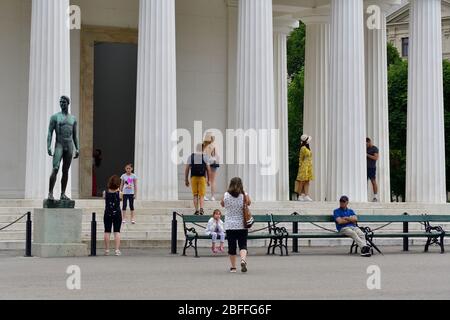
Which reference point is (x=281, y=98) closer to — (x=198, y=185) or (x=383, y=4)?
(x=383, y=4)

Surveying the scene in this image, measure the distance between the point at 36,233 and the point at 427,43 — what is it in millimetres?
20855

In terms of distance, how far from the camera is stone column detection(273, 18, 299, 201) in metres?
50.5

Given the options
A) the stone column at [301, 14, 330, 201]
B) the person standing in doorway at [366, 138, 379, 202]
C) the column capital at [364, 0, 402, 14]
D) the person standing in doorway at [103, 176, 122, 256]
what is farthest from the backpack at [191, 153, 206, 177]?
the column capital at [364, 0, 402, 14]

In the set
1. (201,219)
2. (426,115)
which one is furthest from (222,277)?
(426,115)

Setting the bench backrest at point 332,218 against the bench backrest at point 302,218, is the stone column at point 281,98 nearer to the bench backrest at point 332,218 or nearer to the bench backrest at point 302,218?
the bench backrest at point 332,218

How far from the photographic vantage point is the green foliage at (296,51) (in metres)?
97.5

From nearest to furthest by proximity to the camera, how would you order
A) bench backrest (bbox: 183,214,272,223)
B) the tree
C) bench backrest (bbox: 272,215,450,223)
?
bench backrest (bbox: 183,214,272,223)
bench backrest (bbox: 272,215,450,223)
the tree

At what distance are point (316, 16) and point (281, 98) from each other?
441 centimetres

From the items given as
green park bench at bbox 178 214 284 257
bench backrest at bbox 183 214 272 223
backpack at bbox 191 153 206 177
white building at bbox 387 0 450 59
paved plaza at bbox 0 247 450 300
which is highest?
white building at bbox 387 0 450 59

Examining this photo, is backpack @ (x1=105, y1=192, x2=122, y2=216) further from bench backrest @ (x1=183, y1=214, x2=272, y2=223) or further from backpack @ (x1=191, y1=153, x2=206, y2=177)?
backpack @ (x1=191, y1=153, x2=206, y2=177)

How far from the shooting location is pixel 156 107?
37.3 m

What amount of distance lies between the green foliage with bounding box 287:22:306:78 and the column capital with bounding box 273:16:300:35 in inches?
1790

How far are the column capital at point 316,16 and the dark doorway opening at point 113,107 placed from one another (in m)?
8.34
